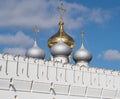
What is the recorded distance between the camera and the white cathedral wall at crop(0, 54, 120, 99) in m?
24.2

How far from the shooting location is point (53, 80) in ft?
87.4

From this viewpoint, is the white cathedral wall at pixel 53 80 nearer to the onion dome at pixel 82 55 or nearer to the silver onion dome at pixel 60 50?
the onion dome at pixel 82 55

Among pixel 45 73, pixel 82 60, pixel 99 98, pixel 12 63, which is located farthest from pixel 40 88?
pixel 82 60

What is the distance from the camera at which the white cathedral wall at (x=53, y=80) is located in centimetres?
2425

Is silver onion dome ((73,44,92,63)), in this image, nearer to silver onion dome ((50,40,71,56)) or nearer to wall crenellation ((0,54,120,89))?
silver onion dome ((50,40,71,56))


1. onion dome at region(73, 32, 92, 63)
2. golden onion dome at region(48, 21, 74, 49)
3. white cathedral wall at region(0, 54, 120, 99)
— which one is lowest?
white cathedral wall at region(0, 54, 120, 99)

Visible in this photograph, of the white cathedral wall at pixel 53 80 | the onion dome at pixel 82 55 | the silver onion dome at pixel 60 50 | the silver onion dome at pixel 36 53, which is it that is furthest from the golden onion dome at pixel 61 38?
the white cathedral wall at pixel 53 80

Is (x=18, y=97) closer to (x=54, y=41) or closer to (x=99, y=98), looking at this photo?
(x=99, y=98)

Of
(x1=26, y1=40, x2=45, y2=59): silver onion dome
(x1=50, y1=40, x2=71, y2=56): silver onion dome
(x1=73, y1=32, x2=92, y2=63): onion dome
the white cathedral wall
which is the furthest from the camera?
(x1=73, y1=32, x2=92, y2=63): onion dome

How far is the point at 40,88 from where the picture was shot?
2589 cm

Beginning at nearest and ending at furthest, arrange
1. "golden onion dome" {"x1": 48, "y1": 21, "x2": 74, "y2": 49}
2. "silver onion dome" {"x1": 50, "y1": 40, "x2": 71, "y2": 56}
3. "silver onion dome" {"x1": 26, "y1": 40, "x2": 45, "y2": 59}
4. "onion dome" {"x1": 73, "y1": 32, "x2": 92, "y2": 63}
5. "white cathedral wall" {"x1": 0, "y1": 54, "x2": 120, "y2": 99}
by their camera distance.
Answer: "white cathedral wall" {"x1": 0, "y1": 54, "x2": 120, "y2": 99} → "silver onion dome" {"x1": 26, "y1": 40, "x2": 45, "y2": 59} → "silver onion dome" {"x1": 50, "y1": 40, "x2": 71, "y2": 56} → "onion dome" {"x1": 73, "y1": 32, "x2": 92, "y2": 63} → "golden onion dome" {"x1": 48, "y1": 21, "x2": 74, "y2": 49}

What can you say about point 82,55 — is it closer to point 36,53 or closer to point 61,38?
point 61,38

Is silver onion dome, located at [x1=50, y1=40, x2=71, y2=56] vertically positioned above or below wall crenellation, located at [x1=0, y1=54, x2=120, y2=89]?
above

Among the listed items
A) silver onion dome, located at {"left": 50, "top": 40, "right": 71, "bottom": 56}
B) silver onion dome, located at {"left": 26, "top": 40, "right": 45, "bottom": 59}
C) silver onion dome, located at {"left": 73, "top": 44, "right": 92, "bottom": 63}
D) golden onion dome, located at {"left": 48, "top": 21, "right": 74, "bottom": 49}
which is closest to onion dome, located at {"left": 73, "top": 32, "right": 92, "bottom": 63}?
silver onion dome, located at {"left": 73, "top": 44, "right": 92, "bottom": 63}
